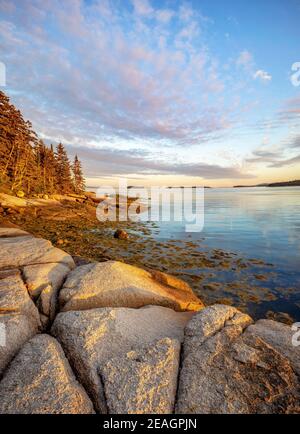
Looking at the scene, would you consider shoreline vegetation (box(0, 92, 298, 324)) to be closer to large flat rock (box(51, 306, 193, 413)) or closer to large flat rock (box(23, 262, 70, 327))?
large flat rock (box(23, 262, 70, 327))

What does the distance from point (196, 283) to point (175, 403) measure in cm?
592

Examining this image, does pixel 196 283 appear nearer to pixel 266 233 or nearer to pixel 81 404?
pixel 81 404

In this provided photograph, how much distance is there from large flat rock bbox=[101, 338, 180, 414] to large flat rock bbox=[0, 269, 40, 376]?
1613 millimetres

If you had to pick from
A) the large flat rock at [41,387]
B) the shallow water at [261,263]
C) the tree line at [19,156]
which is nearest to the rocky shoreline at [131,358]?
the large flat rock at [41,387]

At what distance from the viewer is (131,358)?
3090 millimetres

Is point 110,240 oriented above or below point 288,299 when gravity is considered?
above

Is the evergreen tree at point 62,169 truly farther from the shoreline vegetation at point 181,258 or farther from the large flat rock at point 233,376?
the large flat rock at point 233,376

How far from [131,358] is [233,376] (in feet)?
4.65

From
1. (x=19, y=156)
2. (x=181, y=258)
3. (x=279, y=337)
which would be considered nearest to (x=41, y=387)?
(x=279, y=337)

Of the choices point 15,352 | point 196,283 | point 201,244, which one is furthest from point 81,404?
point 201,244

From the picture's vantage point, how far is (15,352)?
3297 mm

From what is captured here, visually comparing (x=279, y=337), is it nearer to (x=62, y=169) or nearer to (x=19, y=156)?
(x=19, y=156)
